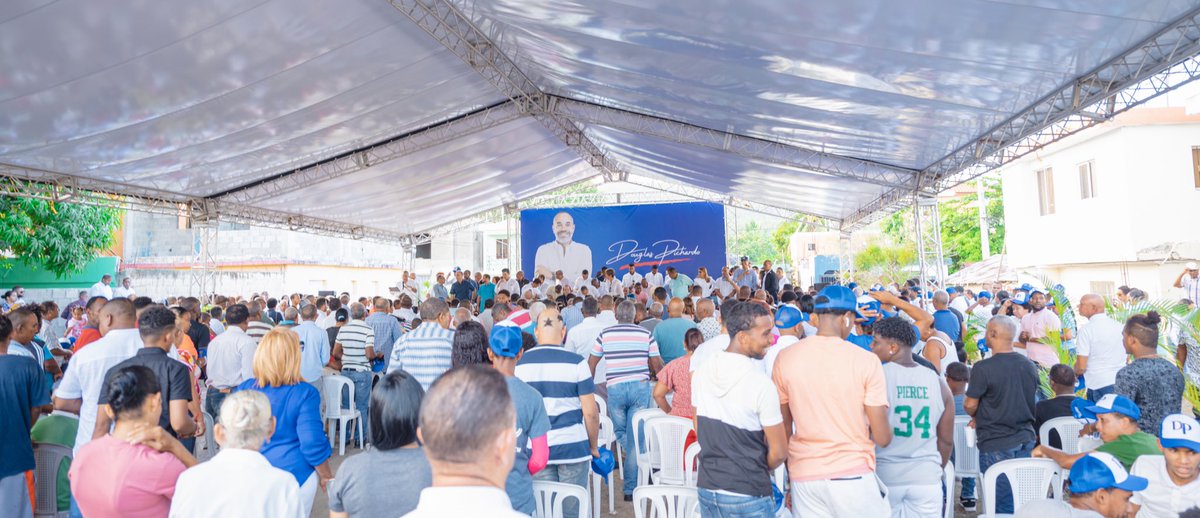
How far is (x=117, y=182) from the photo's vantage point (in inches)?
415

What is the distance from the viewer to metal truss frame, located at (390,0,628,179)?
7.28 m

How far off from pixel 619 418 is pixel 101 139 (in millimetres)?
7541

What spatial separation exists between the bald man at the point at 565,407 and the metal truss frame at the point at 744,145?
788 centimetres

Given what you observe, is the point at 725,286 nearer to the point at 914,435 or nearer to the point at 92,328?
the point at 914,435

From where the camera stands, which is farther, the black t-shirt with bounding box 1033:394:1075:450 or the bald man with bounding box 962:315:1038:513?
the black t-shirt with bounding box 1033:394:1075:450

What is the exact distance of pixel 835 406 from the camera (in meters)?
2.60

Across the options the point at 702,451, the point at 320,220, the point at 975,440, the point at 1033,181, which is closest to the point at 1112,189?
the point at 1033,181

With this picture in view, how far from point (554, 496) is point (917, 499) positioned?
160 cm

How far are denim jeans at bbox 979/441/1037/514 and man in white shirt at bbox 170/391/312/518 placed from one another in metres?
3.55

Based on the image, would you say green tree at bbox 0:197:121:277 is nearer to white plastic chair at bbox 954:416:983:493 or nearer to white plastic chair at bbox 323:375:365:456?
white plastic chair at bbox 323:375:365:456

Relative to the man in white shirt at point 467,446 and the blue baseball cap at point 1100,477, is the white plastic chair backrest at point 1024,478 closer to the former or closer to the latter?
the blue baseball cap at point 1100,477

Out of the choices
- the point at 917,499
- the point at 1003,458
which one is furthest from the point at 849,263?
the point at 917,499

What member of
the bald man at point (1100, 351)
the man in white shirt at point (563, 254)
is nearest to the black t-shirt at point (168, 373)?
the bald man at point (1100, 351)

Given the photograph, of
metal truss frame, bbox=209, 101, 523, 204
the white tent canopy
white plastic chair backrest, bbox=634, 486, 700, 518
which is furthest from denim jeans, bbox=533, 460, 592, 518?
metal truss frame, bbox=209, 101, 523, 204
